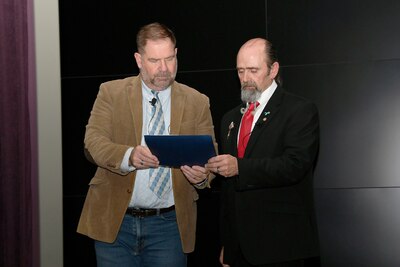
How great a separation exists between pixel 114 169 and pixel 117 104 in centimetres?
31

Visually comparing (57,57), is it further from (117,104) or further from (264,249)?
(264,249)

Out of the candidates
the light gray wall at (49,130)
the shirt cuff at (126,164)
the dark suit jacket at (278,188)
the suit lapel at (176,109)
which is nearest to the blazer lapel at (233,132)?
the dark suit jacket at (278,188)

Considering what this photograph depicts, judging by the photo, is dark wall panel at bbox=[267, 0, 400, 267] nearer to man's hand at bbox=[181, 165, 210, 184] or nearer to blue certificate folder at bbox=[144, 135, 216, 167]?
man's hand at bbox=[181, 165, 210, 184]

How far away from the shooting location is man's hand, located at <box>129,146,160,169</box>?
2.27 meters

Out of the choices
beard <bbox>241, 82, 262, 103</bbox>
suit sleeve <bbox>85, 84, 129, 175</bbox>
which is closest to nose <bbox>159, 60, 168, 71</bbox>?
suit sleeve <bbox>85, 84, 129, 175</bbox>

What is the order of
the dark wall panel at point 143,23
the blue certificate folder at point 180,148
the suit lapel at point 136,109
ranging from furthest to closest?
1. the dark wall panel at point 143,23
2. the suit lapel at point 136,109
3. the blue certificate folder at point 180,148

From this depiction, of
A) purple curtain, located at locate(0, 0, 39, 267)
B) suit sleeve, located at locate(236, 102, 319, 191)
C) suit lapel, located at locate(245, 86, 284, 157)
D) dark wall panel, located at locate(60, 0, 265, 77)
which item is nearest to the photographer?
suit sleeve, located at locate(236, 102, 319, 191)

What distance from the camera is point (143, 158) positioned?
228 centimetres

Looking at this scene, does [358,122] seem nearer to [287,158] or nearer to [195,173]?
[287,158]

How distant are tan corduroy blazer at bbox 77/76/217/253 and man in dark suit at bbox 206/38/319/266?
8.1 inches

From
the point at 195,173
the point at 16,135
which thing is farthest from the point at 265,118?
the point at 16,135

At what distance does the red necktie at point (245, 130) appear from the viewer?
2.44m

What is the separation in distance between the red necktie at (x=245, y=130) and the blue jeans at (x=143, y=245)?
0.42m

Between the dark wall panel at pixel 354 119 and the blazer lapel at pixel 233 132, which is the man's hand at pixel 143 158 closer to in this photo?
the blazer lapel at pixel 233 132
